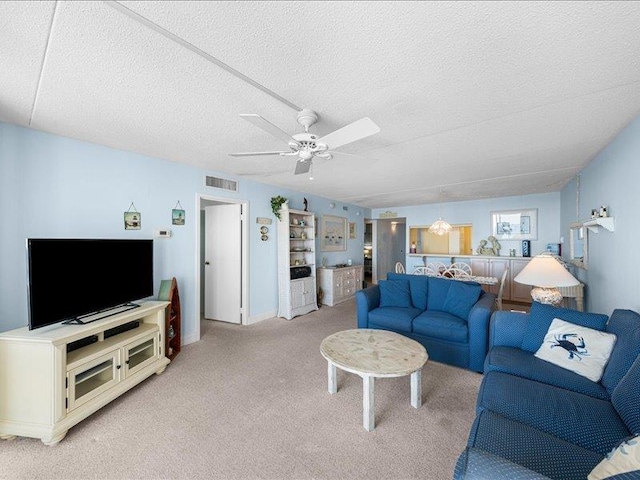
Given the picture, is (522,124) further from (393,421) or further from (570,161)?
(393,421)

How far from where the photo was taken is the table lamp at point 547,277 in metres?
2.47

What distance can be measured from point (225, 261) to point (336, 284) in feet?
7.74

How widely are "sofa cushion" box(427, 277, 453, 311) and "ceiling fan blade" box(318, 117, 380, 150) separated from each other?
240 centimetres

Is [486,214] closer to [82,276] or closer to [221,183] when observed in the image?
[221,183]

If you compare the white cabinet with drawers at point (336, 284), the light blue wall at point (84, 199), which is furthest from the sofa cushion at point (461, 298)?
the light blue wall at point (84, 199)

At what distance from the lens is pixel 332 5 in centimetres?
111

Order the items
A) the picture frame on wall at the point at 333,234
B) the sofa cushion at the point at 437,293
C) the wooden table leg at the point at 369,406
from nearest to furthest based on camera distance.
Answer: the wooden table leg at the point at 369,406
the sofa cushion at the point at 437,293
the picture frame on wall at the point at 333,234

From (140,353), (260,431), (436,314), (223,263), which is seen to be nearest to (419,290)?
(436,314)

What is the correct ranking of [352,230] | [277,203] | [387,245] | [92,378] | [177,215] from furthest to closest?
[387,245]
[352,230]
[277,203]
[177,215]
[92,378]

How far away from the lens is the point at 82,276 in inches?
87.0

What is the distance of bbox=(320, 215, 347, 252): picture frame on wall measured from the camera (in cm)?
593

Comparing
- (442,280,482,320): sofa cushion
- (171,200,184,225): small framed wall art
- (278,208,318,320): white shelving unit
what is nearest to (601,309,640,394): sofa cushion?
(442,280,482,320): sofa cushion

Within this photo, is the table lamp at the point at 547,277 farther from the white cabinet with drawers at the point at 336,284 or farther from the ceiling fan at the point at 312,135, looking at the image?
the white cabinet with drawers at the point at 336,284

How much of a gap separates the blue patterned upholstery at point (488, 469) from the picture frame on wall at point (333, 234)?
195 inches
